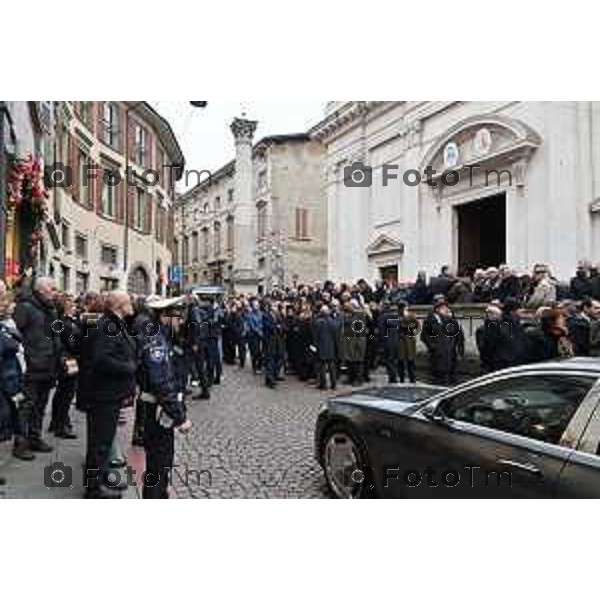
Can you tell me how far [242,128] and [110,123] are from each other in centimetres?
85

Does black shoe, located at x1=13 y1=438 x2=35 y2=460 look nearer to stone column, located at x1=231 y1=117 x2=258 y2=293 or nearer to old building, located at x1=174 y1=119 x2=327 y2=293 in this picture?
old building, located at x1=174 y1=119 x2=327 y2=293

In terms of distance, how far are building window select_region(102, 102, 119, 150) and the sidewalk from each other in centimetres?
178

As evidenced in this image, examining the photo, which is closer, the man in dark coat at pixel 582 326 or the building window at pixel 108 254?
the man in dark coat at pixel 582 326

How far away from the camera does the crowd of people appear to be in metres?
3.41

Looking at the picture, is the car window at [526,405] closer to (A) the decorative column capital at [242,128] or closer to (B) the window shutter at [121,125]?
(A) the decorative column capital at [242,128]

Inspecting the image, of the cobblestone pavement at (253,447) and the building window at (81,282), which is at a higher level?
the building window at (81,282)

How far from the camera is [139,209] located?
4457 mm

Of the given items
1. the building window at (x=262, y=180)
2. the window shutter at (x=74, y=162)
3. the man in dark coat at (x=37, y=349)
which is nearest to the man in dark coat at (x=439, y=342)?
the building window at (x=262, y=180)

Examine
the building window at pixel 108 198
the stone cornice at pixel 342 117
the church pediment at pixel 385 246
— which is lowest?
the church pediment at pixel 385 246

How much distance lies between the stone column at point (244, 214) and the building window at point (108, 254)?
3.24ft

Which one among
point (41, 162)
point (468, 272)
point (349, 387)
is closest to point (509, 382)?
point (349, 387)

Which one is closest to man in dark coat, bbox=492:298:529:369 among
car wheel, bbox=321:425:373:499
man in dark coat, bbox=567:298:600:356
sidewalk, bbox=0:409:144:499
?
man in dark coat, bbox=567:298:600:356

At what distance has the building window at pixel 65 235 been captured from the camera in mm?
4715

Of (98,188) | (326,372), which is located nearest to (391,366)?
(326,372)
